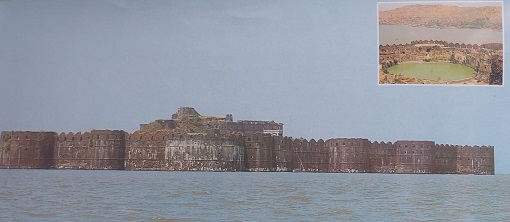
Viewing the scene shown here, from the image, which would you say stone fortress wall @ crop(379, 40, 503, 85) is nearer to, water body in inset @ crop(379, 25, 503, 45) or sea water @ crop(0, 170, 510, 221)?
water body in inset @ crop(379, 25, 503, 45)

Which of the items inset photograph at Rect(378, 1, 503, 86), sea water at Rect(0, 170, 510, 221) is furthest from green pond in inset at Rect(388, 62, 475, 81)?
sea water at Rect(0, 170, 510, 221)

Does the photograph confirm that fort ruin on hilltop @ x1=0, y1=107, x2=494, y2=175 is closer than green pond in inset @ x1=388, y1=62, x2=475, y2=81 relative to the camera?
No

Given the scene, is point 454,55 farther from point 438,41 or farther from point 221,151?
point 221,151

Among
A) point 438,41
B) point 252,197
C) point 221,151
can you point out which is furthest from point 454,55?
point 221,151

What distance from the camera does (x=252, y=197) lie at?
6.63 metres

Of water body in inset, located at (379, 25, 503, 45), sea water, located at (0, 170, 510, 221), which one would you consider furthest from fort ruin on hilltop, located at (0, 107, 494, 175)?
water body in inset, located at (379, 25, 503, 45)

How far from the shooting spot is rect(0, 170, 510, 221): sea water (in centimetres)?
618

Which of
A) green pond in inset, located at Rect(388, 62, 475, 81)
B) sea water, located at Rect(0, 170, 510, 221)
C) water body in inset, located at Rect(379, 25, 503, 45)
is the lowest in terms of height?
sea water, located at Rect(0, 170, 510, 221)

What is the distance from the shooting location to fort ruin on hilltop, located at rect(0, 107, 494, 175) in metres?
6.44

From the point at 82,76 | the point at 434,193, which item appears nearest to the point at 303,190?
the point at 434,193

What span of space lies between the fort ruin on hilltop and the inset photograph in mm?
641

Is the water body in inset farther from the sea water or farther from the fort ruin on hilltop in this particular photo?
the sea water

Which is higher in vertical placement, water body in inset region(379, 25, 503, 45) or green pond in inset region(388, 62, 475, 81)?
water body in inset region(379, 25, 503, 45)

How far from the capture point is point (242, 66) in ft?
21.6
